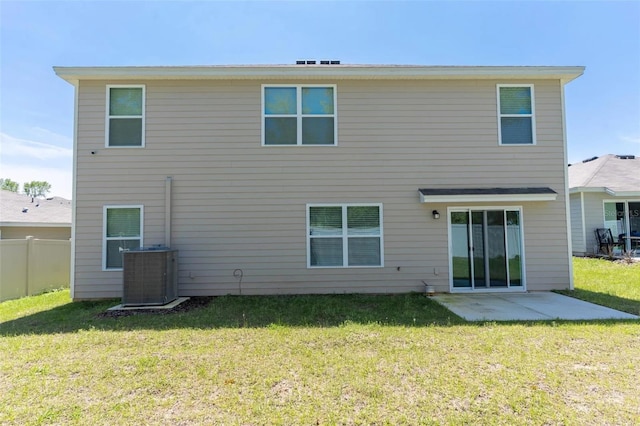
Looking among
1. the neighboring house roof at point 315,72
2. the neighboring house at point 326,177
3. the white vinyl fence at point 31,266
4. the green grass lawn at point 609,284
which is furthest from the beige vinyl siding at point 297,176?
the white vinyl fence at point 31,266

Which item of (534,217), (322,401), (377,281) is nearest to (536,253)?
(534,217)

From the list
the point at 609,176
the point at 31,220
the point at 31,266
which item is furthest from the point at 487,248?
the point at 31,220

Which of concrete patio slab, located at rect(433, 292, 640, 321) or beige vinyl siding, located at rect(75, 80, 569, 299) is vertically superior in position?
beige vinyl siding, located at rect(75, 80, 569, 299)

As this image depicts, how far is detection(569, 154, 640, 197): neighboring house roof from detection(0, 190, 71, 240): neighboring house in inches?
830

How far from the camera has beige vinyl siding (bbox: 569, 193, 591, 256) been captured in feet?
46.4

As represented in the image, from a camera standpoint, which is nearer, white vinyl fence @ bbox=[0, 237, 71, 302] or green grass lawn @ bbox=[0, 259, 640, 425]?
green grass lawn @ bbox=[0, 259, 640, 425]

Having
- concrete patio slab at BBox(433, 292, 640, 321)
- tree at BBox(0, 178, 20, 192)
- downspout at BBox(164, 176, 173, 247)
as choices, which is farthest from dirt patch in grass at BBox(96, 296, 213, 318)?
tree at BBox(0, 178, 20, 192)

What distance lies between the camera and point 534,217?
26.3ft

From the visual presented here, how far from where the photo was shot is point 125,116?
7.82 m

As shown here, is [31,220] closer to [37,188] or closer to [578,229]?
[578,229]

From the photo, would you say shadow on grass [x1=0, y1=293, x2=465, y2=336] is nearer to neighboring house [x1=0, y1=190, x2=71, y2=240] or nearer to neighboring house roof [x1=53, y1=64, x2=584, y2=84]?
neighboring house roof [x1=53, y1=64, x2=584, y2=84]

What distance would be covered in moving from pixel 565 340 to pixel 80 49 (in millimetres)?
13227

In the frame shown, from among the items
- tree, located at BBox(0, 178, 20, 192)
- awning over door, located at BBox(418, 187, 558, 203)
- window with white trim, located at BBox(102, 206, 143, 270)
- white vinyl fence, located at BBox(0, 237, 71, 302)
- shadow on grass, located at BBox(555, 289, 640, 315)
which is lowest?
shadow on grass, located at BBox(555, 289, 640, 315)

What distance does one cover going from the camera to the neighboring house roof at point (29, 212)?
12.2m
